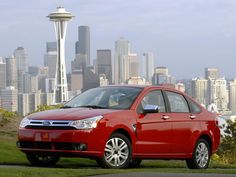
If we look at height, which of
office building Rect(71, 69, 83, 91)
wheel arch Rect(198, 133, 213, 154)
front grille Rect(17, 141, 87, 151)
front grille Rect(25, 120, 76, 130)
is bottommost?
office building Rect(71, 69, 83, 91)

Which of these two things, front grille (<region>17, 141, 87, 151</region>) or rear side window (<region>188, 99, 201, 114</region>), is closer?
front grille (<region>17, 141, 87, 151</region>)

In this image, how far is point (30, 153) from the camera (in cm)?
1330

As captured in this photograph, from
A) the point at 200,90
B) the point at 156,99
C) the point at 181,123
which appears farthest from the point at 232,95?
the point at 156,99

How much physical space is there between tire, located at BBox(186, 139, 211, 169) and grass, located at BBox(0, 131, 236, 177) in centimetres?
19

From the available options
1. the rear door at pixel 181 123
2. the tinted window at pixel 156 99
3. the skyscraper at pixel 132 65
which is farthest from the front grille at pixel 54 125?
the skyscraper at pixel 132 65

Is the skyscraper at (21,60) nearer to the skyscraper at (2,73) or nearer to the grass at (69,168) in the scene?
the skyscraper at (2,73)

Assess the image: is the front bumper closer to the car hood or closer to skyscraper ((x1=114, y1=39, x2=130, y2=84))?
the car hood

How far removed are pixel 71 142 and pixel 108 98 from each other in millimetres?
1382

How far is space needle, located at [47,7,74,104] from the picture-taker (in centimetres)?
6775

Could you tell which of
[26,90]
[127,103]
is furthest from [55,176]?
[26,90]

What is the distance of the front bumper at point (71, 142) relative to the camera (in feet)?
41.8

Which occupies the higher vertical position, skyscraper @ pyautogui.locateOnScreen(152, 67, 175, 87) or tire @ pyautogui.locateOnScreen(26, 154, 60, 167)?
skyscraper @ pyautogui.locateOnScreen(152, 67, 175, 87)

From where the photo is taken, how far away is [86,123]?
12.8 meters

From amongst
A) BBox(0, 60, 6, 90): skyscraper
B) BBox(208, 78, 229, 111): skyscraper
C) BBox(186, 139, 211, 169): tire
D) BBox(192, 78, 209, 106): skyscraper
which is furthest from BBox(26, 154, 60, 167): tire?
BBox(0, 60, 6, 90): skyscraper
